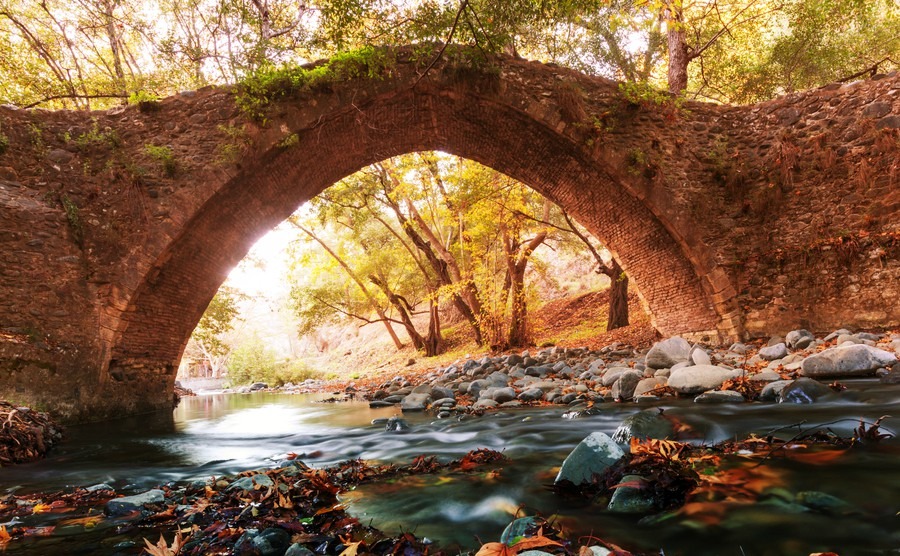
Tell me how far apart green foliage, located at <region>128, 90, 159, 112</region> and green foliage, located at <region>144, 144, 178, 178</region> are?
0.62 metres

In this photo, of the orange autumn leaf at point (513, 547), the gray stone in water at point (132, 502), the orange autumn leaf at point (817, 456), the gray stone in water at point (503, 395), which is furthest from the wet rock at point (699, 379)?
the gray stone in water at point (132, 502)

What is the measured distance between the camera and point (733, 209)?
289 inches

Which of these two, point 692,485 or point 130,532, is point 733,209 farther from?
point 130,532

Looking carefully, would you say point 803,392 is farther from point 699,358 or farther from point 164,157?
point 164,157

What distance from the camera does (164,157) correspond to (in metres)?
6.38

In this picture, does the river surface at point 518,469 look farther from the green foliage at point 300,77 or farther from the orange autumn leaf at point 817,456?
the green foliage at point 300,77

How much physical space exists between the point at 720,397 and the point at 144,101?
27.8 ft

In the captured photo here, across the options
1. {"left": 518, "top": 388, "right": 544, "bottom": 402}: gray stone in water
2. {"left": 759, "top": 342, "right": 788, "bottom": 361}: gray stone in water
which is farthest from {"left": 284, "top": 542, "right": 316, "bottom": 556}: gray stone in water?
{"left": 759, "top": 342, "right": 788, "bottom": 361}: gray stone in water

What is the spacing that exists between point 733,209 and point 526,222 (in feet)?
16.0

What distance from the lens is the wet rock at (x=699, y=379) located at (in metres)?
4.09

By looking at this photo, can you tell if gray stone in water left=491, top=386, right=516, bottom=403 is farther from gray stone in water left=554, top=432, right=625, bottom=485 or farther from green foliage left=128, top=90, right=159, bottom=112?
green foliage left=128, top=90, right=159, bottom=112

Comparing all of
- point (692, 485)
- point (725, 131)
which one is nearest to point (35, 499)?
point (692, 485)

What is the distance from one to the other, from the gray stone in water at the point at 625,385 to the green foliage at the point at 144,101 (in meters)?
7.72

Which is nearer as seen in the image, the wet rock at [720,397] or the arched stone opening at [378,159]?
the wet rock at [720,397]
